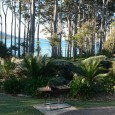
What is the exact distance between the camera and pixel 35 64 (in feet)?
55.3

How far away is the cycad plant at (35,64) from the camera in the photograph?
55.3ft

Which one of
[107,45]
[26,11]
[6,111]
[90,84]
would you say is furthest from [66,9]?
[6,111]

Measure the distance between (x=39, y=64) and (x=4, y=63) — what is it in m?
2.50

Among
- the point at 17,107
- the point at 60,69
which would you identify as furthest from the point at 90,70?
the point at 17,107

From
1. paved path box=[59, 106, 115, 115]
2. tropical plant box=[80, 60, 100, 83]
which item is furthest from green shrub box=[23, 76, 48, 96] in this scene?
paved path box=[59, 106, 115, 115]

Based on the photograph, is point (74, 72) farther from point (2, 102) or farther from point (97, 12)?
point (97, 12)

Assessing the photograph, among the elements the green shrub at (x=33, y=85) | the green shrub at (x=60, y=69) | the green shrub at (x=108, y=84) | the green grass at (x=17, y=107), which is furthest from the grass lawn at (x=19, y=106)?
the green shrub at (x=60, y=69)

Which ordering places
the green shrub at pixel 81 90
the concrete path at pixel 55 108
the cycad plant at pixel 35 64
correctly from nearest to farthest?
1. the concrete path at pixel 55 108
2. the green shrub at pixel 81 90
3. the cycad plant at pixel 35 64

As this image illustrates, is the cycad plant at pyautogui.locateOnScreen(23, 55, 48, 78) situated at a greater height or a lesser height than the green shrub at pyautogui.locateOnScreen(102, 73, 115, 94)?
greater

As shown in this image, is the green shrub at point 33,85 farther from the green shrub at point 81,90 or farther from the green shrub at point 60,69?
the green shrub at point 60,69

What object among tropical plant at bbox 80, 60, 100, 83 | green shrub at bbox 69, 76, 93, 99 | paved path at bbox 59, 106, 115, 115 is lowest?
paved path at bbox 59, 106, 115, 115

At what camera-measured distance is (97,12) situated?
56.1 m

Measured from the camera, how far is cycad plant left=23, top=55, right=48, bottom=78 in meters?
16.9

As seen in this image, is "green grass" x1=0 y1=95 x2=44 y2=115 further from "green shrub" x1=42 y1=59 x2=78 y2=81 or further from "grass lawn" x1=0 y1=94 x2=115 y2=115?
"green shrub" x1=42 y1=59 x2=78 y2=81
